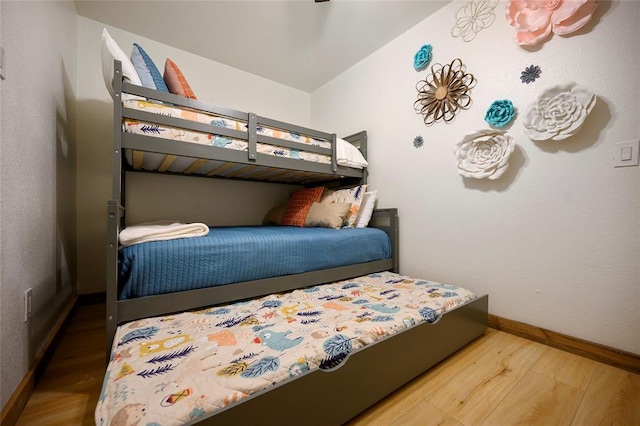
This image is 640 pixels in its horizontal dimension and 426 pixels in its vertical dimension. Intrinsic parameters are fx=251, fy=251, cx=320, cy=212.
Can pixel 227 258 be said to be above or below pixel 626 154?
below

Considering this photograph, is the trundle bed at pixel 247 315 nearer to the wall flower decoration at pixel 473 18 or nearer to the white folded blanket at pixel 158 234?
the white folded blanket at pixel 158 234

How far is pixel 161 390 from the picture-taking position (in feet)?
2.03

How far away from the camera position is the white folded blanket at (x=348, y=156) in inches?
77.8

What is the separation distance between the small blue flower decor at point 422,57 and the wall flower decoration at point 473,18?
0.17 meters

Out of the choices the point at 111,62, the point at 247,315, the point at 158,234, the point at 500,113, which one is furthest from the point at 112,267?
the point at 500,113

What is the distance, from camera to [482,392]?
36.3 inches

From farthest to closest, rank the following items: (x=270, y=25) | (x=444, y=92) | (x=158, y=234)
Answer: (x=270, y=25) → (x=444, y=92) → (x=158, y=234)

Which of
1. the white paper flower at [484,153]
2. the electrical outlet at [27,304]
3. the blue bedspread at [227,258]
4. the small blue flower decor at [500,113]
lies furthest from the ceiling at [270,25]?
the electrical outlet at [27,304]

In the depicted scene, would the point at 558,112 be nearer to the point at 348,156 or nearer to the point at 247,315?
the point at 348,156

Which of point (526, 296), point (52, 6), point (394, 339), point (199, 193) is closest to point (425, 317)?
point (394, 339)

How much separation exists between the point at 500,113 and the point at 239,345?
1745 millimetres

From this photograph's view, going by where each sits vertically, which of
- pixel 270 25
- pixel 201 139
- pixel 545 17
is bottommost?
pixel 201 139

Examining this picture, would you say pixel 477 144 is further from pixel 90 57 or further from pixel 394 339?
pixel 90 57

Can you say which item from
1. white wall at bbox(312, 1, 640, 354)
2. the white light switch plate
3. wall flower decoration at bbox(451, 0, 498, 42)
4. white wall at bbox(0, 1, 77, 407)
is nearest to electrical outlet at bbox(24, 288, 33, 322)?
white wall at bbox(0, 1, 77, 407)
